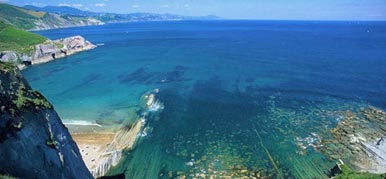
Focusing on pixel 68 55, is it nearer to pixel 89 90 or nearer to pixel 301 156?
pixel 89 90

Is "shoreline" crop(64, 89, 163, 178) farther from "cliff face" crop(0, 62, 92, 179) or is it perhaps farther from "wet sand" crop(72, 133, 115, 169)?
"cliff face" crop(0, 62, 92, 179)

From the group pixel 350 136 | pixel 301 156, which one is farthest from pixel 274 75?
pixel 301 156

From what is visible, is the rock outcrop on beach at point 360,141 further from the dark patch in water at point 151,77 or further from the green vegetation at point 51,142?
the dark patch in water at point 151,77

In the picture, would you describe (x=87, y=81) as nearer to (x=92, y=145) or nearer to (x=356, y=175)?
(x=92, y=145)

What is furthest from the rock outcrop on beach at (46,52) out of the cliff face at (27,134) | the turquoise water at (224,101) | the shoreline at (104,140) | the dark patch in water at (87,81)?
the cliff face at (27,134)

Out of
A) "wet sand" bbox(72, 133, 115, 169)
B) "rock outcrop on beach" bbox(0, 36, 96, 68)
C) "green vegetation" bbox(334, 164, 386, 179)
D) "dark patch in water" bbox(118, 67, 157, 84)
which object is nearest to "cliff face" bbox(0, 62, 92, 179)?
"wet sand" bbox(72, 133, 115, 169)
